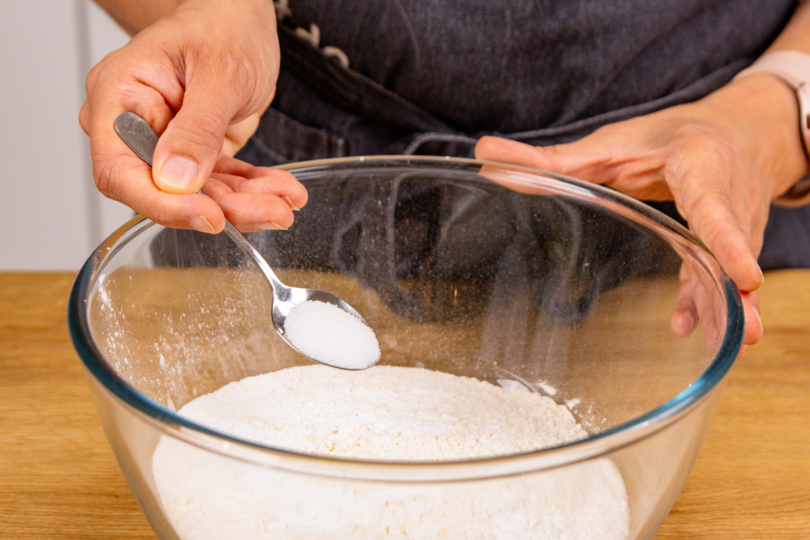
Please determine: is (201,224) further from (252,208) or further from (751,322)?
(751,322)

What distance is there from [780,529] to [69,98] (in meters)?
1.91

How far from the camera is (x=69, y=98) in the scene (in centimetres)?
186

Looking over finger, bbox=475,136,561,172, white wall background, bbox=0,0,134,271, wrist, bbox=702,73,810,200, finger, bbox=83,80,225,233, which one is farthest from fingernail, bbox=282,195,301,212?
white wall background, bbox=0,0,134,271

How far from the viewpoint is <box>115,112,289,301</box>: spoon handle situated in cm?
50

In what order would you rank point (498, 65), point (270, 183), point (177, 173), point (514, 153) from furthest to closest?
point (498, 65), point (514, 153), point (270, 183), point (177, 173)

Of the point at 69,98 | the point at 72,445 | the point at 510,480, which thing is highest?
the point at 510,480

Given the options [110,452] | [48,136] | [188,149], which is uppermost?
[188,149]

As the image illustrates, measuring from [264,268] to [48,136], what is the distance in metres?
1.65

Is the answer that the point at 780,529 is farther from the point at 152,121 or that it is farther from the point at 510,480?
the point at 152,121

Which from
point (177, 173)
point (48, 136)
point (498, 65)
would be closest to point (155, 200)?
point (177, 173)

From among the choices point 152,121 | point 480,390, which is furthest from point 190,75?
point 480,390

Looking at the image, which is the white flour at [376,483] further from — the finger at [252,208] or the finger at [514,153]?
the finger at [514,153]

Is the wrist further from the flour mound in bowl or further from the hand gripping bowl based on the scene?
the flour mound in bowl

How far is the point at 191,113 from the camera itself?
0.50 m
